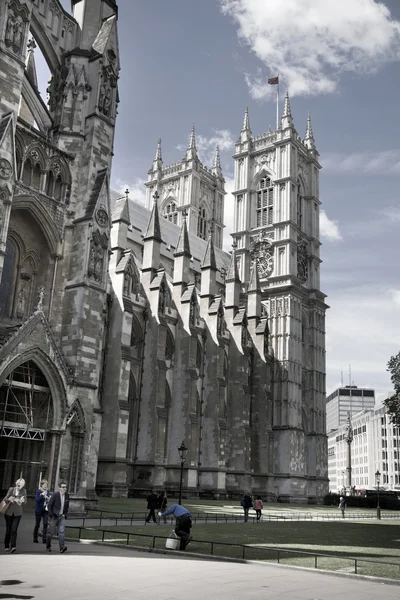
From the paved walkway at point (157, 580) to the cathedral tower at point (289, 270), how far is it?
43.9m

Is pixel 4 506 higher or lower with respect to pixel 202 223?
lower

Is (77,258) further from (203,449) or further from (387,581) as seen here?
(203,449)

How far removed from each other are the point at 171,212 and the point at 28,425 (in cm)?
5340

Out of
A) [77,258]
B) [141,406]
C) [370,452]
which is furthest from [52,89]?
[370,452]

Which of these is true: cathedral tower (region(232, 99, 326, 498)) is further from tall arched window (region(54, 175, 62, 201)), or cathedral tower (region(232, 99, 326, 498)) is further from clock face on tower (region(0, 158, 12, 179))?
clock face on tower (region(0, 158, 12, 179))

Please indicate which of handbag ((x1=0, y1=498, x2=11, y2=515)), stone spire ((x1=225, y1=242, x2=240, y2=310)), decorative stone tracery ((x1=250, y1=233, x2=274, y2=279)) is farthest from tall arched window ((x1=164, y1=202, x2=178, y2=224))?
handbag ((x1=0, y1=498, x2=11, y2=515))

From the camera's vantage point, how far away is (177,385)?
143 feet

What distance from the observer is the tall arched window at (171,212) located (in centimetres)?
7231

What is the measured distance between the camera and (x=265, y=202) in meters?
66.5

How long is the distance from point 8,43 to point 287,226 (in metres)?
42.2

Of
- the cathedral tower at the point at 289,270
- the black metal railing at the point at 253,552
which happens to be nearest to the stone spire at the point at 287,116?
the cathedral tower at the point at 289,270

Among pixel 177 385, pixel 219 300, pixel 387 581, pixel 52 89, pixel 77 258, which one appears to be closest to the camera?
pixel 387 581

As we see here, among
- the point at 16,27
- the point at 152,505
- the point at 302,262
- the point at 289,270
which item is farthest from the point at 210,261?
the point at 152,505

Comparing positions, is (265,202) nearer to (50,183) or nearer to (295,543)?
(50,183)
